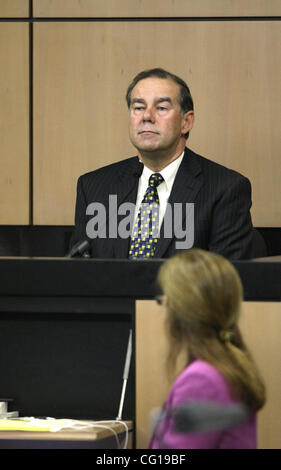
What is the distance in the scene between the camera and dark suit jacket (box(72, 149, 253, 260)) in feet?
10.1

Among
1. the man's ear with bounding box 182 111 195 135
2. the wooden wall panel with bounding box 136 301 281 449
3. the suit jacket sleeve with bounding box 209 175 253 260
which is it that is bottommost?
the wooden wall panel with bounding box 136 301 281 449

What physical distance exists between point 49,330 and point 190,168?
108 centimetres

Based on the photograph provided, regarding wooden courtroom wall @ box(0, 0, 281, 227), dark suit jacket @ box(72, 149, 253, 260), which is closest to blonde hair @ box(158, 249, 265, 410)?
dark suit jacket @ box(72, 149, 253, 260)

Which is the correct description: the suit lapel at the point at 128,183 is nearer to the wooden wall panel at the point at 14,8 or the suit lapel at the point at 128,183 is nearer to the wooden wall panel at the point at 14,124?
the wooden wall panel at the point at 14,124

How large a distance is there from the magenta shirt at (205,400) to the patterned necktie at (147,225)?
4.87 ft

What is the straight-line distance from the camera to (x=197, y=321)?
1.62 metres

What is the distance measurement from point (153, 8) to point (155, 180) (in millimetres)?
1321

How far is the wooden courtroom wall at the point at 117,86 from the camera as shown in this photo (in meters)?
4.20

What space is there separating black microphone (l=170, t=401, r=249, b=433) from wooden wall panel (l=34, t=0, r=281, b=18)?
2.98 m

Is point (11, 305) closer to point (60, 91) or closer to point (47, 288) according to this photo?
point (47, 288)

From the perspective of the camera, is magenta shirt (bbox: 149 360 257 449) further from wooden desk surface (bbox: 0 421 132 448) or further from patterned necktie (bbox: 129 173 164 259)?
patterned necktie (bbox: 129 173 164 259)

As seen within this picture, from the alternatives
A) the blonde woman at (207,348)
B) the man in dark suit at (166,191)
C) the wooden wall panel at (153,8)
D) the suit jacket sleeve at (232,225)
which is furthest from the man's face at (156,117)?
the blonde woman at (207,348)

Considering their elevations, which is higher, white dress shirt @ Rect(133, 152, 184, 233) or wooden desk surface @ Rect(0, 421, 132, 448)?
white dress shirt @ Rect(133, 152, 184, 233)

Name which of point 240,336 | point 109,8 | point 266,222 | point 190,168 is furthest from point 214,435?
point 109,8
